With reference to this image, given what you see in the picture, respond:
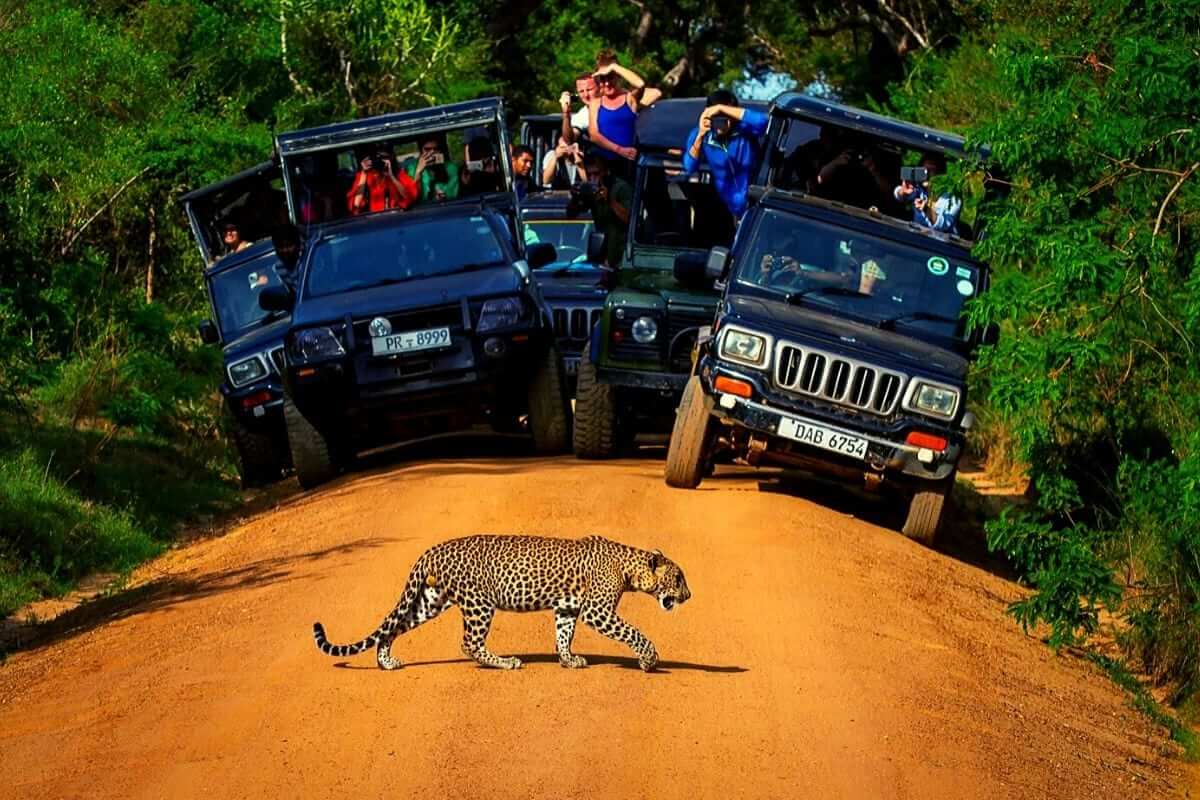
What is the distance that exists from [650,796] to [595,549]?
1616mm

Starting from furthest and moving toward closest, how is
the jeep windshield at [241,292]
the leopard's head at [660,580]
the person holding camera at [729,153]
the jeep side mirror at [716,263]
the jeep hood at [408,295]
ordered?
the jeep windshield at [241,292], the person holding camera at [729,153], the jeep hood at [408,295], the jeep side mirror at [716,263], the leopard's head at [660,580]

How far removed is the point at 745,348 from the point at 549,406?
2.89 m

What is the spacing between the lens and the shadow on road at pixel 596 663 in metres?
9.63

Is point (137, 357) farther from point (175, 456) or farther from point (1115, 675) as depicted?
point (1115, 675)

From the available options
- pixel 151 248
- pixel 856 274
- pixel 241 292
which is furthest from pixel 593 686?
pixel 151 248

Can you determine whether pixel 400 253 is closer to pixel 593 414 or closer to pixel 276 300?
pixel 276 300

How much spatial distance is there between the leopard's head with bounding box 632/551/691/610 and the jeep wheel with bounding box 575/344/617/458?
6.74 metres

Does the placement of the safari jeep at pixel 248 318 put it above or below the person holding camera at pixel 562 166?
below

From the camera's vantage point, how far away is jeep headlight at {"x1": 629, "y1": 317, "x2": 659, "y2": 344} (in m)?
16.1

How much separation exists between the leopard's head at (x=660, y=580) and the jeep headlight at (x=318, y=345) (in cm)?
686

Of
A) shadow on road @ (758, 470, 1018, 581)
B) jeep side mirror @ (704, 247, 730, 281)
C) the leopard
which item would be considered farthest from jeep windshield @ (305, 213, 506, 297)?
the leopard

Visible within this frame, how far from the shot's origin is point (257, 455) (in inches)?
738

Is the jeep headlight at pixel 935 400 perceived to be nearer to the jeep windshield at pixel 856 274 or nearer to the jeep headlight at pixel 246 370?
the jeep windshield at pixel 856 274

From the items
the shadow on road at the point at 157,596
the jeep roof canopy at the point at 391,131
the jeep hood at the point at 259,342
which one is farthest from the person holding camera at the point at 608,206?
the shadow on road at the point at 157,596
